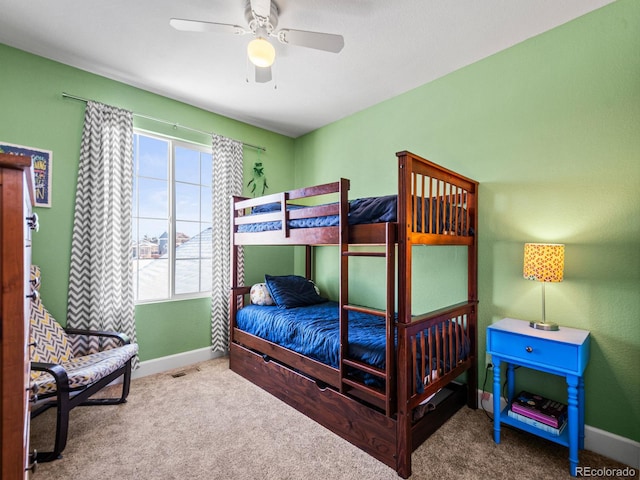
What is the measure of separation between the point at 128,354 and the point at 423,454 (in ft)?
7.24

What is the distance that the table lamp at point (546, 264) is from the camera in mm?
1903

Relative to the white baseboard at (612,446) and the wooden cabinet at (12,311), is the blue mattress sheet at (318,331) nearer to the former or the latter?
the white baseboard at (612,446)

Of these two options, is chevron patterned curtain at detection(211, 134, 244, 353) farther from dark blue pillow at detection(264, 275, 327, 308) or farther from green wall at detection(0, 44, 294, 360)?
dark blue pillow at detection(264, 275, 327, 308)

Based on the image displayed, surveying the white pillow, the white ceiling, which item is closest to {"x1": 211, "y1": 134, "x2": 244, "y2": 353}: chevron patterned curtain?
the white pillow

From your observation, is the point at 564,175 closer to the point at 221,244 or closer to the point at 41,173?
the point at 221,244

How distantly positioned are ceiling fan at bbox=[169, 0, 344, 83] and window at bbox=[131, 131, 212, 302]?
167cm

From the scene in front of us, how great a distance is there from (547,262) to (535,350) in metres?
0.53

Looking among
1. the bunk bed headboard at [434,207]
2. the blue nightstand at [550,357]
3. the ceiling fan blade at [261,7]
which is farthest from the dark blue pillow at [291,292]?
the ceiling fan blade at [261,7]

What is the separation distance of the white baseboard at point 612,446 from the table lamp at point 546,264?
68 centimetres

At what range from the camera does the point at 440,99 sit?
2736mm

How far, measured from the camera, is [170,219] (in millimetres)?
3217

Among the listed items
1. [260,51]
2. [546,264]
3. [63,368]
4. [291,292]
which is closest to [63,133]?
[63,368]

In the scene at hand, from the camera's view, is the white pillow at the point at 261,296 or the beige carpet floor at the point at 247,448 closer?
the beige carpet floor at the point at 247,448

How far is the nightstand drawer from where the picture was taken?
1741mm
